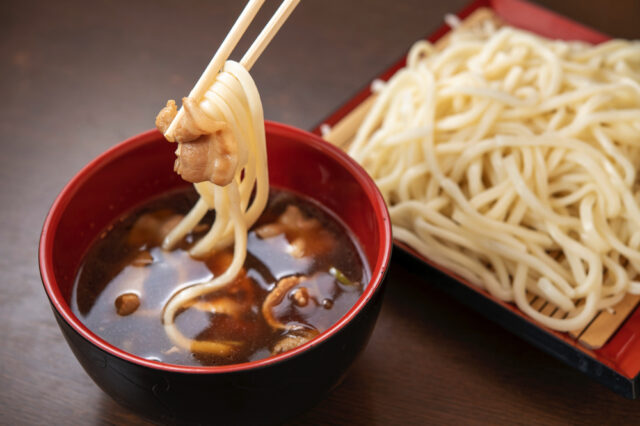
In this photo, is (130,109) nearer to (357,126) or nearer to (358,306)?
(357,126)

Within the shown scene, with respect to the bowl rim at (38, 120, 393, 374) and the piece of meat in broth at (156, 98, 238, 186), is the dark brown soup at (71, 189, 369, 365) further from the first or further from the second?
the piece of meat in broth at (156, 98, 238, 186)

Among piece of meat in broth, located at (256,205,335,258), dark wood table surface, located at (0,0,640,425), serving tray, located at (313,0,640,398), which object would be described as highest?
serving tray, located at (313,0,640,398)

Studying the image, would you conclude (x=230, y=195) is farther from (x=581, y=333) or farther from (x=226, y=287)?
(x=581, y=333)

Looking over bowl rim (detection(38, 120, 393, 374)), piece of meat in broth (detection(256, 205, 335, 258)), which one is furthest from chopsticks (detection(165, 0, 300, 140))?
piece of meat in broth (detection(256, 205, 335, 258))

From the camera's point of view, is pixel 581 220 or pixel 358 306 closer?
pixel 358 306

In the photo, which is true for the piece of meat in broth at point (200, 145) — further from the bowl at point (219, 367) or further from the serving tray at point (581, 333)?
the serving tray at point (581, 333)

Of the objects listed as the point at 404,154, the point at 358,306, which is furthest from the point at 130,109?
the point at 358,306
